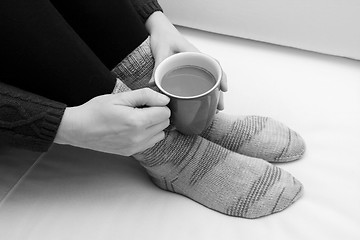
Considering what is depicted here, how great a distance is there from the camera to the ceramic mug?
1.77 ft

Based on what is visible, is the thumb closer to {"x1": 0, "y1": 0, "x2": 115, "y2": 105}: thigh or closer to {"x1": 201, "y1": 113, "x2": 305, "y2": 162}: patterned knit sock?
{"x1": 0, "y1": 0, "x2": 115, "y2": 105}: thigh

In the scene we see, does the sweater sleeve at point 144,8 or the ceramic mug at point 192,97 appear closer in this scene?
the ceramic mug at point 192,97

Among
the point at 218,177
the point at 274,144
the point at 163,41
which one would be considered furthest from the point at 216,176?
the point at 163,41

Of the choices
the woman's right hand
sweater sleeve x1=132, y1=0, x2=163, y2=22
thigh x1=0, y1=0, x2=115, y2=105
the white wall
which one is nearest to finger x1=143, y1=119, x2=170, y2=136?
the woman's right hand

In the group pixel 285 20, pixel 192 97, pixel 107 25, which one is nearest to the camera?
pixel 192 97

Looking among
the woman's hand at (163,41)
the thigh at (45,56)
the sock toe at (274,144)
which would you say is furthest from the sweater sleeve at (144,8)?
the sock toe at (274,144)

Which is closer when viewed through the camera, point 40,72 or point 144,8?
point 40,72

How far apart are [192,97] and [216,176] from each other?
0.62 feet

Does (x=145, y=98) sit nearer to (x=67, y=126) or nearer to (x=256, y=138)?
(x=67, y=126)

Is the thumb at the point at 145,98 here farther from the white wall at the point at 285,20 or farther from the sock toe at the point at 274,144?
the white wall at the point at 285,20

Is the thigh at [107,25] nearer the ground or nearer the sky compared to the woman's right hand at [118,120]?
nearer the sky

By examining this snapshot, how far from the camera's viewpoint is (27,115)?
549 mm

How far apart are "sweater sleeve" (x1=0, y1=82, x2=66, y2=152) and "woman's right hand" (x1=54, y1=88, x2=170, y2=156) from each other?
0.04ft

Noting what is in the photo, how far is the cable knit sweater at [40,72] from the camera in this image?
1.76 ft
